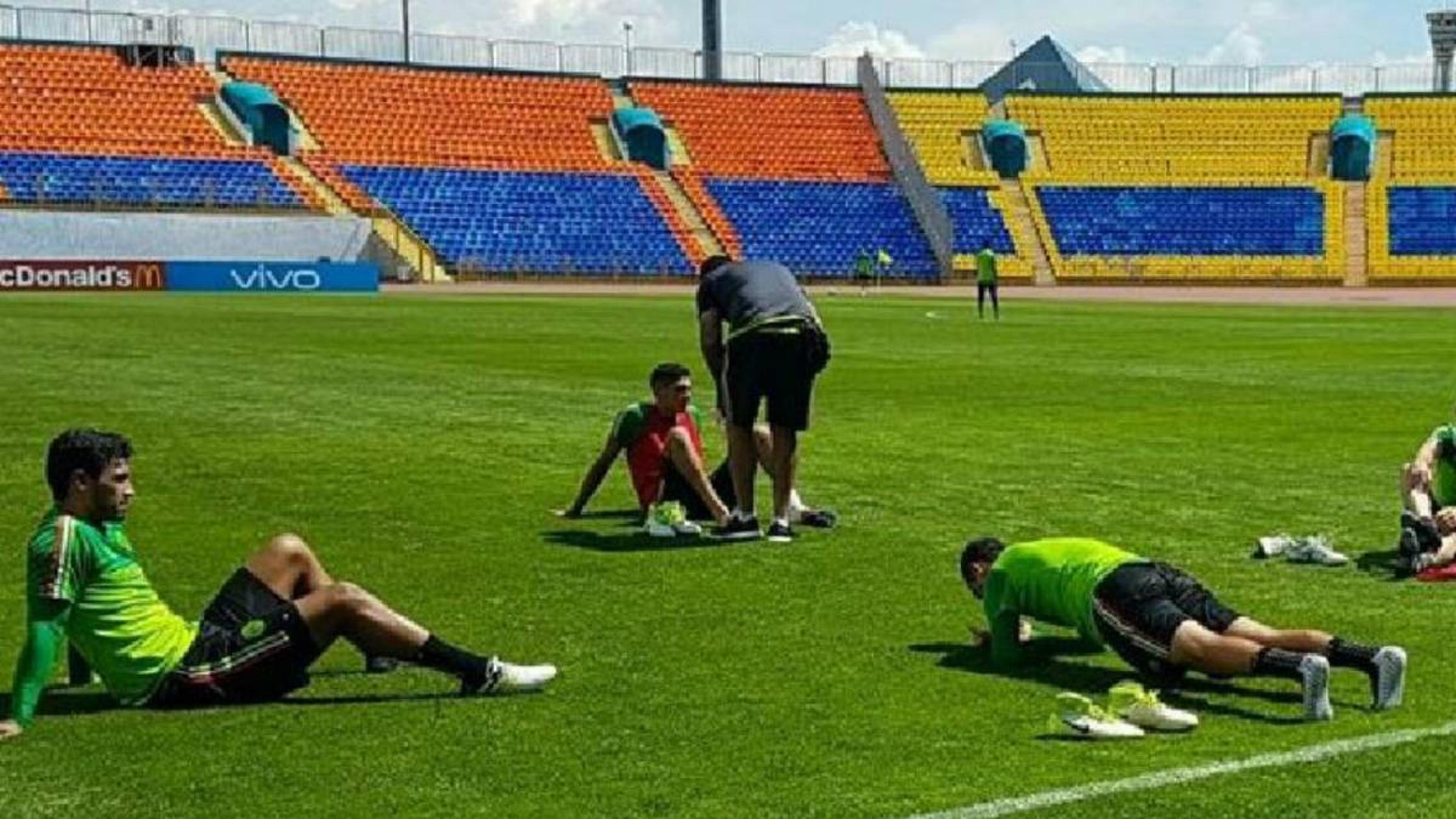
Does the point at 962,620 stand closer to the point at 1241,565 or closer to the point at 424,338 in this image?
the point at 1241,565

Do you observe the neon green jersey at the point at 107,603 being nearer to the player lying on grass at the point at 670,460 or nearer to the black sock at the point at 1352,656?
the black sock at the point at 1352,656

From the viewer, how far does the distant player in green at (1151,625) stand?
7.67 meters

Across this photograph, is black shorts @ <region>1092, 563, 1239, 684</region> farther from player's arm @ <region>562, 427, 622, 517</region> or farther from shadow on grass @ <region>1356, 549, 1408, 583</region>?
player's arm @ <region>562, 427, 622, 517</region>

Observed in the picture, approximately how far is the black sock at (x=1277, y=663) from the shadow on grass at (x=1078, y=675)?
17cm

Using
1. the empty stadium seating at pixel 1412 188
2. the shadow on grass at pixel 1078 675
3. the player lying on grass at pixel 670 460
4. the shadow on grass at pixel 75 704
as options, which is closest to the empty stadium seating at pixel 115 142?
the empty stadium seating at pixel 1412 188

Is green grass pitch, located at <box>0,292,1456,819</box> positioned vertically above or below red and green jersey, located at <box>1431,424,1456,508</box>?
below

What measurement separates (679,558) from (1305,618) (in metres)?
3.67

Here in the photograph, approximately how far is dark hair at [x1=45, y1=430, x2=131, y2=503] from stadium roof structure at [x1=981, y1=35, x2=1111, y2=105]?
300 feet

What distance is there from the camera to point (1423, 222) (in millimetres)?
83875

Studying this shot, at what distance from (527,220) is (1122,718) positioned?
70.7 metres

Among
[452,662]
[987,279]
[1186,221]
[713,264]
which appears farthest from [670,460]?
[1186,221]

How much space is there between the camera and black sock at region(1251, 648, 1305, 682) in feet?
25.1

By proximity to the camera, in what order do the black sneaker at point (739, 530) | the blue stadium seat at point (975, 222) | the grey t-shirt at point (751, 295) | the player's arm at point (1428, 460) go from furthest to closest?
the blue stadium seat at point (975, 222) → the black sneaker at point (739, 530) → the grey t-shirt at point (751, 295) → the player's arm at point (1428, 460)

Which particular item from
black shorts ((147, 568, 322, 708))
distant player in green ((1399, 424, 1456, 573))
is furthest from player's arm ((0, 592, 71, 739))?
distant player in green ((1399, 424, 1456, 573))
